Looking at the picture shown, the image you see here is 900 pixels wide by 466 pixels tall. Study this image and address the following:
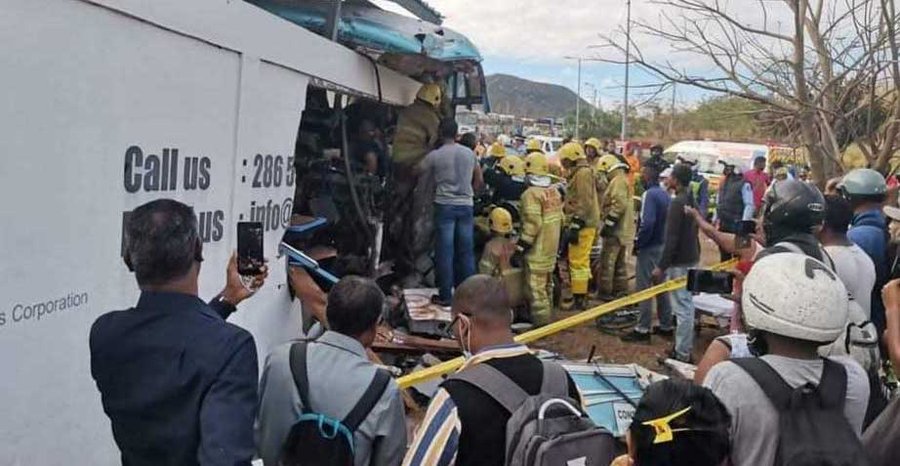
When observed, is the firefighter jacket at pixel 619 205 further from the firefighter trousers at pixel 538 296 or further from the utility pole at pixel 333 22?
the utility pole at pixel 333 22

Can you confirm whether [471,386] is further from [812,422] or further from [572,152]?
[572,152]

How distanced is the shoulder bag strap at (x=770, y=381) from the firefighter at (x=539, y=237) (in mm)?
6451

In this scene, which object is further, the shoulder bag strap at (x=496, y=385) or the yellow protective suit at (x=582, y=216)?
the yellow protective suit at (x=582, y=216)

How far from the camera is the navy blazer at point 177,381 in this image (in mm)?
2010

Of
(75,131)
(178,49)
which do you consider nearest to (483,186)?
(178,49)

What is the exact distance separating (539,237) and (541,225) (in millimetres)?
128

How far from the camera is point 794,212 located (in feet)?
10.8

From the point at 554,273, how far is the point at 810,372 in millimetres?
7760

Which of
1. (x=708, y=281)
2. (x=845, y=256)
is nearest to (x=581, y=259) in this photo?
(x=708, y=281)

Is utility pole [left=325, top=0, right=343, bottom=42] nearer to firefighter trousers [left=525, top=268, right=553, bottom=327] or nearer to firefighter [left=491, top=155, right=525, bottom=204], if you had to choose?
firefighter trousers [left=525, top=268, right=553, bottom=327]

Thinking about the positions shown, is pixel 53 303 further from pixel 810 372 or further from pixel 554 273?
pixel 554 273

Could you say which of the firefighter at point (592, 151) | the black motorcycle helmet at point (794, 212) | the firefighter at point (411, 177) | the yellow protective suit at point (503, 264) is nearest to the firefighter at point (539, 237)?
the yellow protective suit at point (503, 264)

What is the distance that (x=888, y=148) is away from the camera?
628 cm

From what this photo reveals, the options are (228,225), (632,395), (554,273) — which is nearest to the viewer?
(228,225)
